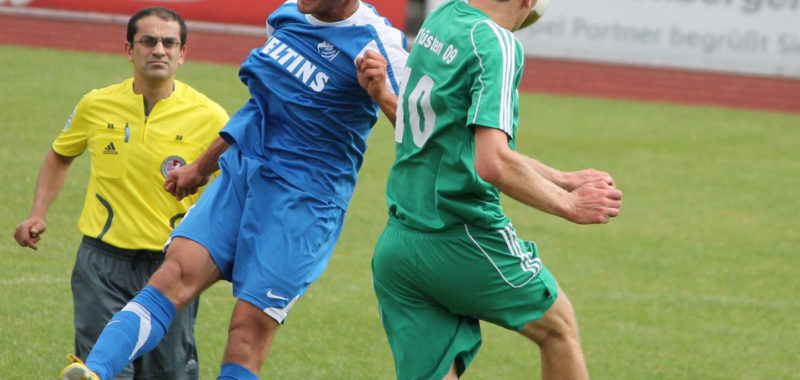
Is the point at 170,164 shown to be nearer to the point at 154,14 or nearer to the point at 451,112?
the point at 154,14

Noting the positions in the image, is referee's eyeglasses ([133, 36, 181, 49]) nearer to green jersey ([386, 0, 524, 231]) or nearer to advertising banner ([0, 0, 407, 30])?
green jersey ([386, 0, 524, 231])

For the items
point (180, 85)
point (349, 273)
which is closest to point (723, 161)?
point (349, 273)

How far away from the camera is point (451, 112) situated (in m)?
4.13

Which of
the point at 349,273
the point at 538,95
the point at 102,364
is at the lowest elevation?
the point at 538,95

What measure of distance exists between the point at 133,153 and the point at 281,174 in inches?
37.4

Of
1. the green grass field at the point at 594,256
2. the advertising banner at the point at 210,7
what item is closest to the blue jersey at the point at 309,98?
the green grass field at the point at 594,256

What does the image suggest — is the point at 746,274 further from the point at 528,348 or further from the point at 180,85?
the point at 180,85

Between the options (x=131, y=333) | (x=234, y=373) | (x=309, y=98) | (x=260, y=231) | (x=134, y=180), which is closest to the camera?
(x=131, y=333)

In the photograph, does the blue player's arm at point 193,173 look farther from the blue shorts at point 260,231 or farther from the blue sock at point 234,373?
the blue sock at point 234,373

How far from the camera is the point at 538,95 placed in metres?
19.2

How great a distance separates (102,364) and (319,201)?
1169 millimetres

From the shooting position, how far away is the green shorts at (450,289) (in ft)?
14.0

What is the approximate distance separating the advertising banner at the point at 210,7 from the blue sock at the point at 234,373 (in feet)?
46.7

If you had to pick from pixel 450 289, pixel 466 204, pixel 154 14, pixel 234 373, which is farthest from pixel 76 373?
pixel 154 14
